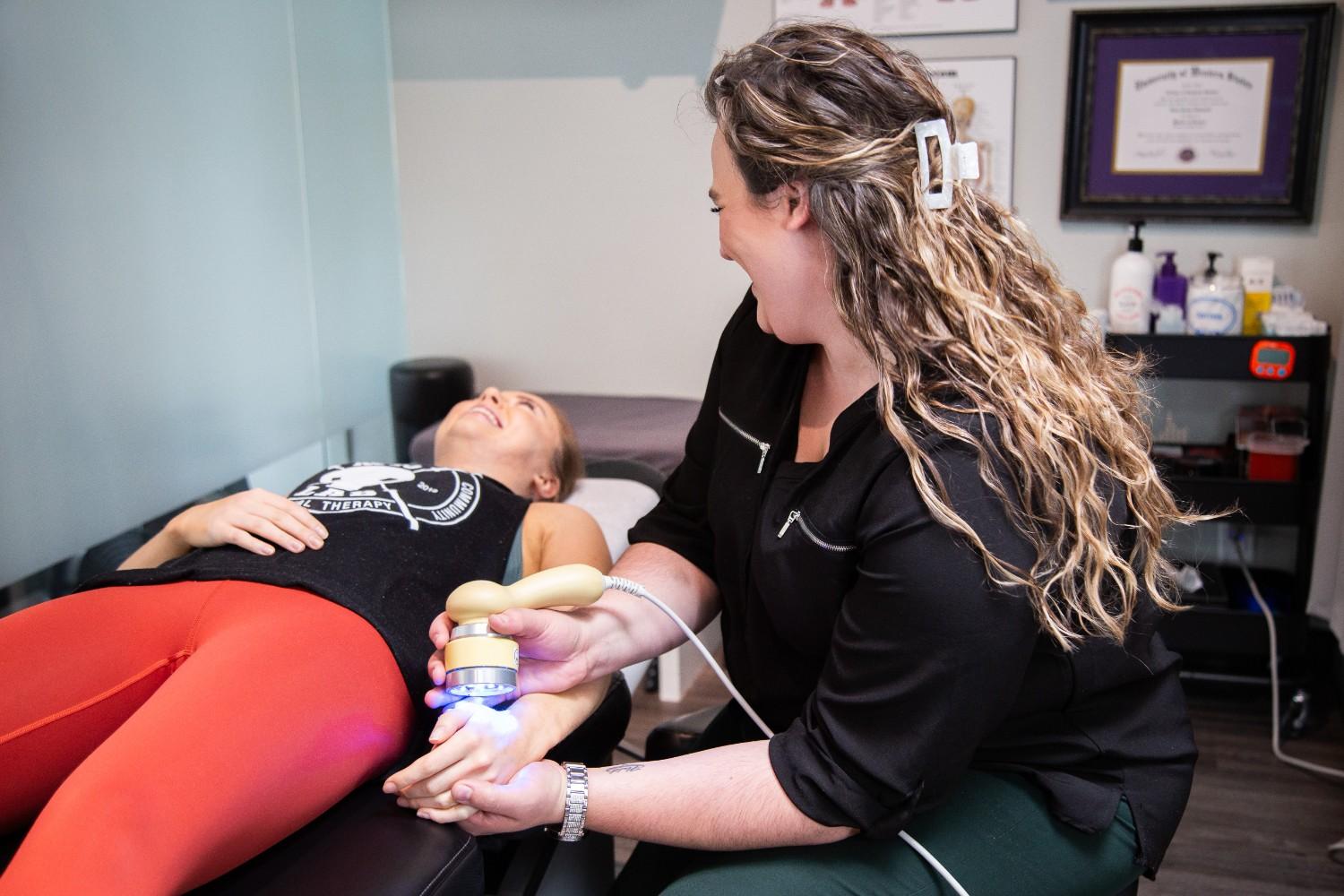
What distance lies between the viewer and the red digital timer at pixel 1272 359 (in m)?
2.45

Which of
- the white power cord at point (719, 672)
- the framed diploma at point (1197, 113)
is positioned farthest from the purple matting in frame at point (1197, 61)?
the white power cord at point (719, 672)

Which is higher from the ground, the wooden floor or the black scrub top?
the black scrub top

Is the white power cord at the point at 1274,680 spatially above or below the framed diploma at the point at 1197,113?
below

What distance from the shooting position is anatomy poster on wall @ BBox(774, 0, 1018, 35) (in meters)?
2.77

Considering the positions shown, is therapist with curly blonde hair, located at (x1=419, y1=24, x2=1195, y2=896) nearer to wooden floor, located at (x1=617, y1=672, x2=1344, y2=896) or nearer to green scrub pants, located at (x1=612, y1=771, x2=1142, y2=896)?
green scrub pants, located at (x1=612, y1=771, x2=1142, y2=896)

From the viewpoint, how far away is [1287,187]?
2.67 meters

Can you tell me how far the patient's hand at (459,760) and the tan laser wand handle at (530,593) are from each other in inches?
3.4

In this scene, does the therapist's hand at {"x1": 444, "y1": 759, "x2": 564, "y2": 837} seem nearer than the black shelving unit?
Yes

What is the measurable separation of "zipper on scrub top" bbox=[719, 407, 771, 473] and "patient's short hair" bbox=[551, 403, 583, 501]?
2.18ft

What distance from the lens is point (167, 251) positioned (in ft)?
7.06

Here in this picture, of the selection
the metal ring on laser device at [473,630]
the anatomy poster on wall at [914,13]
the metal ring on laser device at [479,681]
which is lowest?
the metal ring on laser device at [479,681]

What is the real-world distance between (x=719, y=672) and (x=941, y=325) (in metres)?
0.44

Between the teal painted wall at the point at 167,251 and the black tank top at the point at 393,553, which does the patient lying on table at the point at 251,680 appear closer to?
the black tank top at the point at 393,553

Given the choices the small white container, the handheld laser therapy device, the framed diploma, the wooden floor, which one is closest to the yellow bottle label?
the small white container
